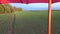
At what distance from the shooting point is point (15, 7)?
299cm

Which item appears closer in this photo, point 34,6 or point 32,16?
point 34,6

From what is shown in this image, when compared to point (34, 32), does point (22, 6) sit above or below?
above

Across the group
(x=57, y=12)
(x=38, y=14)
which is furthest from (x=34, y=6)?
(x=57, y=12)

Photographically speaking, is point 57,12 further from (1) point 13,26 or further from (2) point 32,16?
(1) point 13,26

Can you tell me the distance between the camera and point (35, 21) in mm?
3135

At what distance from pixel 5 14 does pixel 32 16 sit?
0.57 meters

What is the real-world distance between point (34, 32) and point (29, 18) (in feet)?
1.05

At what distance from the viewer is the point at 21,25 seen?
10.2 feet

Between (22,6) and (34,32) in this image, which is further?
(34,32)

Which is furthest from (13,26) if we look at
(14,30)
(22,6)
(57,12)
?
(57,12)

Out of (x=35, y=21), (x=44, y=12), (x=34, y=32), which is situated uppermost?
(x=44, y=12)

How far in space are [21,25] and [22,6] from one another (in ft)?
1.42

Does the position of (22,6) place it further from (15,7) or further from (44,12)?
(44,12)

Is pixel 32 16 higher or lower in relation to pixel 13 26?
higher
